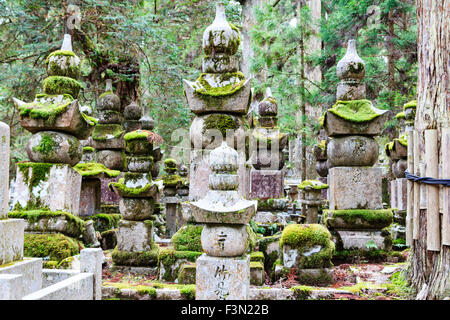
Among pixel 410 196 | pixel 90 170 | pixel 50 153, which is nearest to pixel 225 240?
pixel 410 196

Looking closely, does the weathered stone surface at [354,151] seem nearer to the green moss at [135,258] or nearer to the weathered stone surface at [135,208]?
the weathered stone surface at [135,208]

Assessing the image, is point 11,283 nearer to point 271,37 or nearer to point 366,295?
point 366,295

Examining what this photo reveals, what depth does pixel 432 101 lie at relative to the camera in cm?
436

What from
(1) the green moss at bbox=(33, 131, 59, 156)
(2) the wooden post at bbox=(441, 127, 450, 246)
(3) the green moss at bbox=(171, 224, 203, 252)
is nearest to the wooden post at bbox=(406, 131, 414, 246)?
(2) the wooden post at bbox=(441, 127, 450, 246)

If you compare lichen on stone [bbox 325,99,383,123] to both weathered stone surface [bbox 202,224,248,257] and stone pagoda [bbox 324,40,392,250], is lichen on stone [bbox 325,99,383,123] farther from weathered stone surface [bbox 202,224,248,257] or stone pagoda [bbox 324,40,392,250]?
weathered stone surface [bbox 202,224,248,257]

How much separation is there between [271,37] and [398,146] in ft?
17.3

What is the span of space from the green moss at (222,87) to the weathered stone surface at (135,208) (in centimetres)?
224

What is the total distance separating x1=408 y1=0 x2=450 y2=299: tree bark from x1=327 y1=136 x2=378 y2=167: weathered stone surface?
2.37 meters

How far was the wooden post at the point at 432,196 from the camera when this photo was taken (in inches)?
160

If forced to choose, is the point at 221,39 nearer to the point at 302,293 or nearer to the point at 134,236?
the point at 134,236

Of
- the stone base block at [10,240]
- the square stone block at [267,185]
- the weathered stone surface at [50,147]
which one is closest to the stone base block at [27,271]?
the stone base block at [10,240]

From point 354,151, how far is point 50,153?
5.02 metres

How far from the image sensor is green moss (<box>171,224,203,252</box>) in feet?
18.6

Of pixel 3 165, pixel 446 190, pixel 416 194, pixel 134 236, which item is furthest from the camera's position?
pixel 134 236
